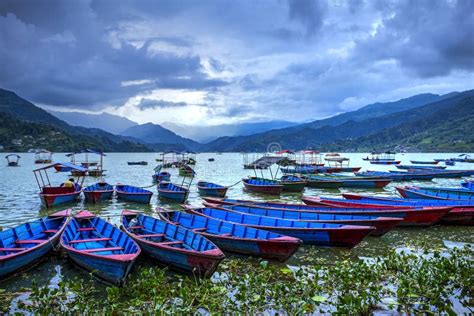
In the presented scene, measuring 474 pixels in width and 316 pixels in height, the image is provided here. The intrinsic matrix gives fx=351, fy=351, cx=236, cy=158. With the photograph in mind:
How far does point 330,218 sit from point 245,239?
6.15m

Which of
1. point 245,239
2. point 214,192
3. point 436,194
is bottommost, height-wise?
point 214,192

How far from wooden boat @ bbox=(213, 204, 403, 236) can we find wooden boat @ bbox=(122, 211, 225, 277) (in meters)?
4.46

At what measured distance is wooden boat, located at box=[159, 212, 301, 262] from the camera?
40.3 ft

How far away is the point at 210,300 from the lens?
27.3 feet

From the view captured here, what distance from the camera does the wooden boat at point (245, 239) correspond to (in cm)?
1227

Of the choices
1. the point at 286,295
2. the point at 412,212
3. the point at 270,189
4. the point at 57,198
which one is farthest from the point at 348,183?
→ the point at 286,295

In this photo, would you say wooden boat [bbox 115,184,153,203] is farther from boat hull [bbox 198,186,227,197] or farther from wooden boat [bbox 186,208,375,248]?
wooden boat [bbox 186,208,375,248]

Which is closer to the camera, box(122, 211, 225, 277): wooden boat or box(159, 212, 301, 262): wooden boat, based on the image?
box(122, 211, 225, 277): wooden boat

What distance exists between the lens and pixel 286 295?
881 centimetres

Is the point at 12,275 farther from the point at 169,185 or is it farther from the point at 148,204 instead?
the point at 169,185

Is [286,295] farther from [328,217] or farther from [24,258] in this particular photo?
[328,217]

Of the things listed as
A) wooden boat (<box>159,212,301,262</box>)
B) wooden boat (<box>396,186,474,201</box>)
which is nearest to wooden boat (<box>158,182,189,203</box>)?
wooden boat (<box>159,212,301,262</box>)

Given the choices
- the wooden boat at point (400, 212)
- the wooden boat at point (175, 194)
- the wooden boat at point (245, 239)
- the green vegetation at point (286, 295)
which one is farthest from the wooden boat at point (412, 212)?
the wooden boat at point (175, 194)

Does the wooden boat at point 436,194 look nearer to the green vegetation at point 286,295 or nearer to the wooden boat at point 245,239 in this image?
the wooden boat at point 245,239
